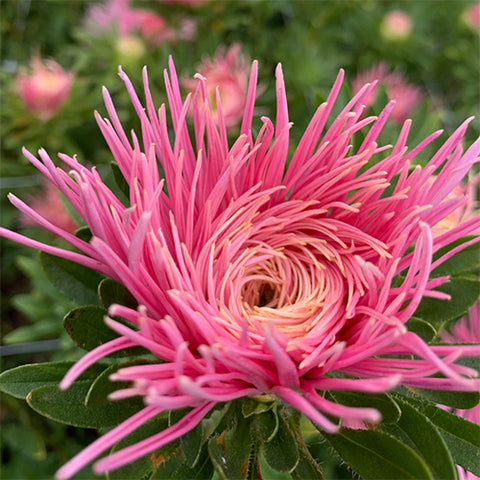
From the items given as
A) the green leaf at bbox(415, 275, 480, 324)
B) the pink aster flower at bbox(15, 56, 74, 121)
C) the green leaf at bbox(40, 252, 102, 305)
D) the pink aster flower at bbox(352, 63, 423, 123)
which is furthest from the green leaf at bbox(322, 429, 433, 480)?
the pink aster flower at bbox(352, 63, 423, 123)

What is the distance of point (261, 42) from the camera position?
58.9 inches

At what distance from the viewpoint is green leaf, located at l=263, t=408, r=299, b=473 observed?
1.46 feet

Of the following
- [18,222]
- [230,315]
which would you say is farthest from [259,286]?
[18,222]

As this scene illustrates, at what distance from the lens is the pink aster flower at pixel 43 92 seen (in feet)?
3.83

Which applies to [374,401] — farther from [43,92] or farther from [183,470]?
[43,92]

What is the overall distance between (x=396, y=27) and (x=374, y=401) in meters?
1.30

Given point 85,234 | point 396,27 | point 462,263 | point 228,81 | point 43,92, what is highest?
point 396,27

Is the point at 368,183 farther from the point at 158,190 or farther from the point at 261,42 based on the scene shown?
the point at 261,42

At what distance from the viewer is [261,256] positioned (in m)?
0.52

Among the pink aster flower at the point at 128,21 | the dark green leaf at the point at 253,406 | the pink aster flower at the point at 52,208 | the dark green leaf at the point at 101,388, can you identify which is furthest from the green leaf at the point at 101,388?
the pink aster flower at the point at 128,21

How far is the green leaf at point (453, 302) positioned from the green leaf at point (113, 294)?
28 centimetres

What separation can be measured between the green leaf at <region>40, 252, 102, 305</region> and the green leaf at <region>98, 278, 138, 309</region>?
A: 0.10 metres

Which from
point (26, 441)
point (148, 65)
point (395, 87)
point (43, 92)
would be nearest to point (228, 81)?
point (148, 65)

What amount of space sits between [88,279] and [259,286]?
0.61ft
